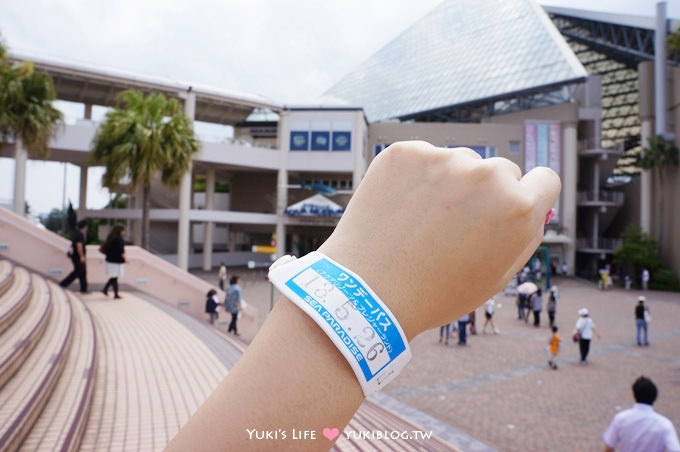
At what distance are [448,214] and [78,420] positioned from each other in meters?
3.42

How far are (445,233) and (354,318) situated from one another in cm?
35

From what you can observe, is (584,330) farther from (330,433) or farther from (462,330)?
(330,433)

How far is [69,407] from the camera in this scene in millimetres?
3471

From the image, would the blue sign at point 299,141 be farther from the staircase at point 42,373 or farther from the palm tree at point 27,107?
the staircase at point 42,373

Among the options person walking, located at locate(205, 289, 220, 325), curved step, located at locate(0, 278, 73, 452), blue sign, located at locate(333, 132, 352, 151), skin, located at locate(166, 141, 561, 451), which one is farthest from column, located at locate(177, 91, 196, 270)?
skin, located at locate(166, 141, 561, 451)

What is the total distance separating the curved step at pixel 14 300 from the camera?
4.75 metres

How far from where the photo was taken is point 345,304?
44.7 inches

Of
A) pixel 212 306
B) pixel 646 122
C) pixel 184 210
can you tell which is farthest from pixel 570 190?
pixel 212 306

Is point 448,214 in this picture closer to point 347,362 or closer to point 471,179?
point 471,179

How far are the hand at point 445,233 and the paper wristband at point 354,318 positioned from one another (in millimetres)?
55

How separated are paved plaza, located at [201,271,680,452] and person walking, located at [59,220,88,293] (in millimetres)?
5948

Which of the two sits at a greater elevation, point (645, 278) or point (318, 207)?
point (318, 207)

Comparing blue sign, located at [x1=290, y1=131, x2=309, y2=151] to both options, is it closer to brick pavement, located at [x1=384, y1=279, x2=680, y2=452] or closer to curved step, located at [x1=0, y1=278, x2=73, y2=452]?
brick pavement, located at [x1=384, y1=279, x2=680, y2=452]

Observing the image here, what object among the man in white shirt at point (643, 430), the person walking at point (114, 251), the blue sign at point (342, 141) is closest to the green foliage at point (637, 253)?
the blue sign at point (342, 141)
